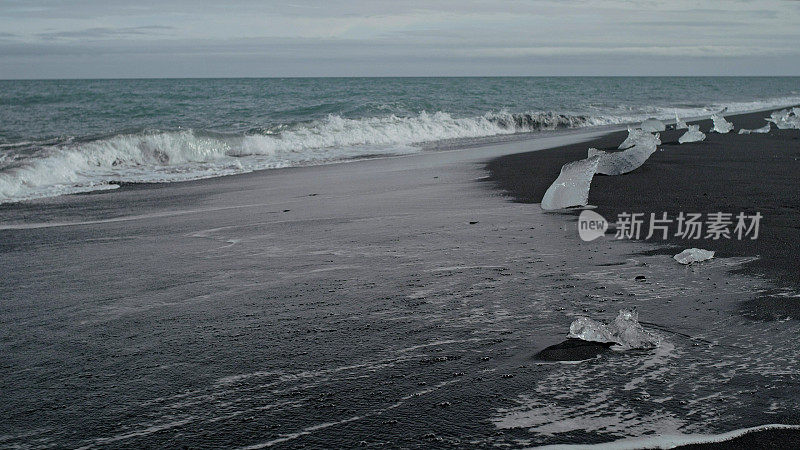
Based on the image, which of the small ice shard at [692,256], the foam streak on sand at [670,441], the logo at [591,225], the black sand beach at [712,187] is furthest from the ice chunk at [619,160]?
the foam streak on sand at [670,441]

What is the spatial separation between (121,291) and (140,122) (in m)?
22.3

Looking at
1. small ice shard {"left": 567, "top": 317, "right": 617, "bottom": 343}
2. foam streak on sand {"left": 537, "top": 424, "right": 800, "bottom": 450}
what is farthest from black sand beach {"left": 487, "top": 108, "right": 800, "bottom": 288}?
foam streak on sand {"left": 537, "top": 424, "right": 800, "bottom": 450}

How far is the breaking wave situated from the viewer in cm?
1048

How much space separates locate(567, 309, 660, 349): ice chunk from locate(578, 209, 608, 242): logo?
2077 millimetres

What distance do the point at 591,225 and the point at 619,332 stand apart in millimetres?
2749

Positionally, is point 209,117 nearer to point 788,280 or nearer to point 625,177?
point 625,177

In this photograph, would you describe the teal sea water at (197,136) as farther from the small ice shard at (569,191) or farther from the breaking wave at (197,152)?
the small ice shard at (569,191)

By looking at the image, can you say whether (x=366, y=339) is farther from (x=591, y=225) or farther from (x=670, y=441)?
(x=591, y=225)

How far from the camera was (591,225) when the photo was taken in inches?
223

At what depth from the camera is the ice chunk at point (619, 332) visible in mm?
2965

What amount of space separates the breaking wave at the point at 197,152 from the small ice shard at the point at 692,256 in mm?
7967

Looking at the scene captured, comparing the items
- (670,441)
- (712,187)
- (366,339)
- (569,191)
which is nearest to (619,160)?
(712,187)

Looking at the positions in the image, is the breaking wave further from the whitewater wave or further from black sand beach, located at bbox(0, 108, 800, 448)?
black sand beach, located at bbox(0, 108, 800, 448)

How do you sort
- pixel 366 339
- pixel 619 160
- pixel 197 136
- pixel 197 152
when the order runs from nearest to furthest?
pixel 366 339 < pixel 619 160 < pixel 197 152 < pixel 197 136
